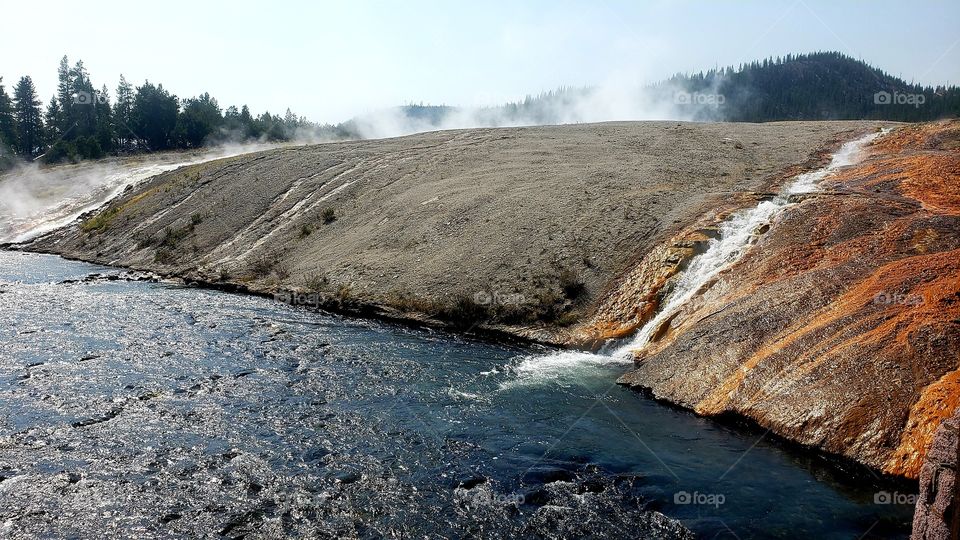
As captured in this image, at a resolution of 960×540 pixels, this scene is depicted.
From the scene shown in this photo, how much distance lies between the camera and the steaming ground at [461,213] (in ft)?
74.6

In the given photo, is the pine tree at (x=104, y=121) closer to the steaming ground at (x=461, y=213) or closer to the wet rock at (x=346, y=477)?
the steaming ground at (x=461, y=213)

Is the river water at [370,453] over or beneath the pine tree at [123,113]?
beneath

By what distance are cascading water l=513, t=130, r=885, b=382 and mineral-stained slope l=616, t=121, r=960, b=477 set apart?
492 mm

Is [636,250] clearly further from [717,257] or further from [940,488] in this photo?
[940,488]

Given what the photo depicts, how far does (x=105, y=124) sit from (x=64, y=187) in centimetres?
3151

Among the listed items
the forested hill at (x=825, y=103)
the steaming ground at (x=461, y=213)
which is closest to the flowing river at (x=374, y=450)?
the steaming ground at (x=461, y=213)

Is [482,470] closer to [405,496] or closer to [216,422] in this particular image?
[405,496]

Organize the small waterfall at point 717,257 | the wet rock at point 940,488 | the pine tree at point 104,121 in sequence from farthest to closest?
the pine tree at point 104,121, the small waterfall at point 717,257, the wet rock at point 940,488

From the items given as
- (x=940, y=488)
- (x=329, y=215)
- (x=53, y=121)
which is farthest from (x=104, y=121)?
(x=940, y=488)

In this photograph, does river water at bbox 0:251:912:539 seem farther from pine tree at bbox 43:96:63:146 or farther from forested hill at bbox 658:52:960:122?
forested hill at bbox 658:52:960:122

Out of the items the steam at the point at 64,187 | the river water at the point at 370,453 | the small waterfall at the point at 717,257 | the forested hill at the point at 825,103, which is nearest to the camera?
the river water at the point at 370,453

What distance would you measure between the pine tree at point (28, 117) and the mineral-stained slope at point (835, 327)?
102m

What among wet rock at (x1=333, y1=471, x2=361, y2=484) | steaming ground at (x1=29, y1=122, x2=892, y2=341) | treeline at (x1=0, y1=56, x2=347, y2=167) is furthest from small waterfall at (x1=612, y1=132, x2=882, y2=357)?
treeline at (x1=0, y1=56, x2=347, y2=167)

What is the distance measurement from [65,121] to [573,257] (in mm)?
98476
